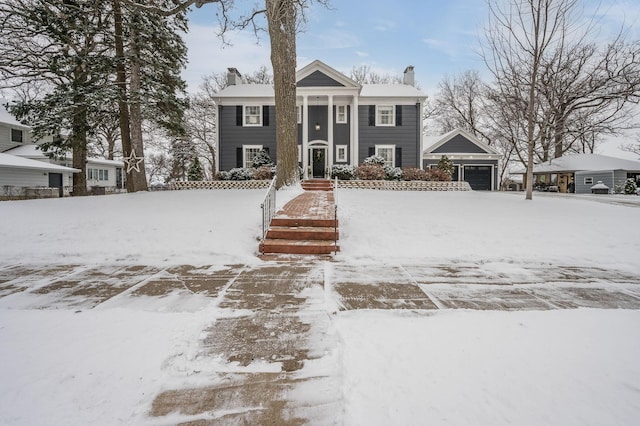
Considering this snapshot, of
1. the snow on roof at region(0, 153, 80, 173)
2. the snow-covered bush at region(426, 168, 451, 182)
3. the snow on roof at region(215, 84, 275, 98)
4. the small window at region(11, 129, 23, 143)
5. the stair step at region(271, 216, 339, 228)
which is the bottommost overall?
the stair step at region(271, 216, 339, 228)

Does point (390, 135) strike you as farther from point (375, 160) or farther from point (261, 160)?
point (261, 160)

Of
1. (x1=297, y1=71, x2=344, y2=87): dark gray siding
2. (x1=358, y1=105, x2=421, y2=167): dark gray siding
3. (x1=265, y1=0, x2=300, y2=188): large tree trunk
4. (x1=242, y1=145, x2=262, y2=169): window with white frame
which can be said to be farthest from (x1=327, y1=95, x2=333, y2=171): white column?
(x1=265, y1=0, x2=300, y2=188): large tree trunk

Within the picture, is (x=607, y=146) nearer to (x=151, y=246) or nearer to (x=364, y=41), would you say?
(x=364, y=41)

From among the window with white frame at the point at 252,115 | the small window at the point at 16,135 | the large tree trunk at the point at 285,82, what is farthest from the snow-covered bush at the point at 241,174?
the small window at the point at 16,135

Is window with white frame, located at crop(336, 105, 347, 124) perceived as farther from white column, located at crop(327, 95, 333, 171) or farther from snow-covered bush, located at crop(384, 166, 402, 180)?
snow-covered bush, located at crop(384, 166, 402, 180)

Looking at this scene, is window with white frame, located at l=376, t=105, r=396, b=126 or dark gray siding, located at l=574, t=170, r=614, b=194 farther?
dark gray siding, located at l=574, t=170, r=614, b=194

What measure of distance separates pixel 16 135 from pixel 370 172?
26.7m

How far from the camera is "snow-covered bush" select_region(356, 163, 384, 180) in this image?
16.8 metres

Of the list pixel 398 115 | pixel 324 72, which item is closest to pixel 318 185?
pixel 324 72

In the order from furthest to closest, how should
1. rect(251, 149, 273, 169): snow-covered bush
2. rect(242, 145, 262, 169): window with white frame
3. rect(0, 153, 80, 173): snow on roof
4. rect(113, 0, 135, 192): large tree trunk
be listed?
rect(242, 145, 262, 169): window with white frame → rect(251, 149, 273, 169): snow-covered bush → rect(0, 153, 80, 173): snow on roof → rect(113, 0, 135, 192): large tree trunk

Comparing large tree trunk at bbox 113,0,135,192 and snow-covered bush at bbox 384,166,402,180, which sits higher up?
large tree trunk at bbox 113,0,135,192

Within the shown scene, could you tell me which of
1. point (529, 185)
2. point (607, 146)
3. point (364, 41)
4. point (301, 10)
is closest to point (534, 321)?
point (529, 185)

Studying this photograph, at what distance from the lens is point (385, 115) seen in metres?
20.6

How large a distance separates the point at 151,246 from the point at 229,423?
16.8 feet
